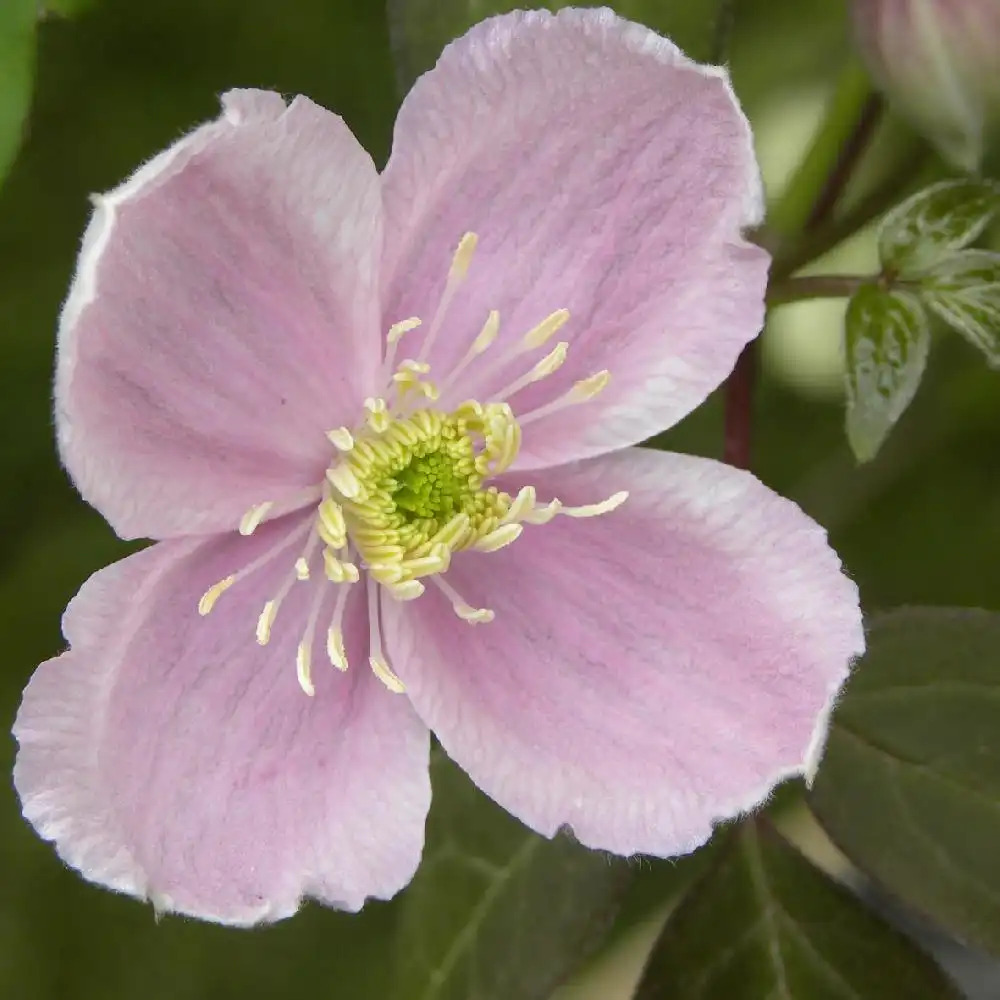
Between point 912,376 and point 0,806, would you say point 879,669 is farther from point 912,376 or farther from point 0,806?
point 0,806

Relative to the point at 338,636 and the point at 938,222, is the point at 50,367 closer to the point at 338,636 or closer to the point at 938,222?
the point at 338,636

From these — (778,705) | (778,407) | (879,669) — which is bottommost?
(778,407)

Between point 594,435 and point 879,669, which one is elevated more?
point 594,435

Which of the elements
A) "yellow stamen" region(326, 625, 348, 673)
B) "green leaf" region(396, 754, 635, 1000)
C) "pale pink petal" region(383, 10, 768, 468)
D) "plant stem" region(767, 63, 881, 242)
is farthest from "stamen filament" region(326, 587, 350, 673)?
"plant stem" region(767, 63, 881, 242)

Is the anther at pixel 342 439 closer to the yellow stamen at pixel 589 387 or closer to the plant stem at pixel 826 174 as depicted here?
the yellow stamen at pixel 589 387

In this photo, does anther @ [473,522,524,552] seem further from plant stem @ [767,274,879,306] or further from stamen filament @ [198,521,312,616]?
plant stem @ [767,274,879,306]

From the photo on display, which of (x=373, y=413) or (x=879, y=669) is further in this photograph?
(x=879, y=669)

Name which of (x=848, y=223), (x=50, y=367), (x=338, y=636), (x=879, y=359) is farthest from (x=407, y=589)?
(x=50, y=367)

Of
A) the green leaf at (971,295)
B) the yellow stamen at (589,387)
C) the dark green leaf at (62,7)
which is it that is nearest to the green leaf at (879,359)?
the green leaf at (971,295)

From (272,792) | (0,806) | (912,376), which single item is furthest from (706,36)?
(0,806)
